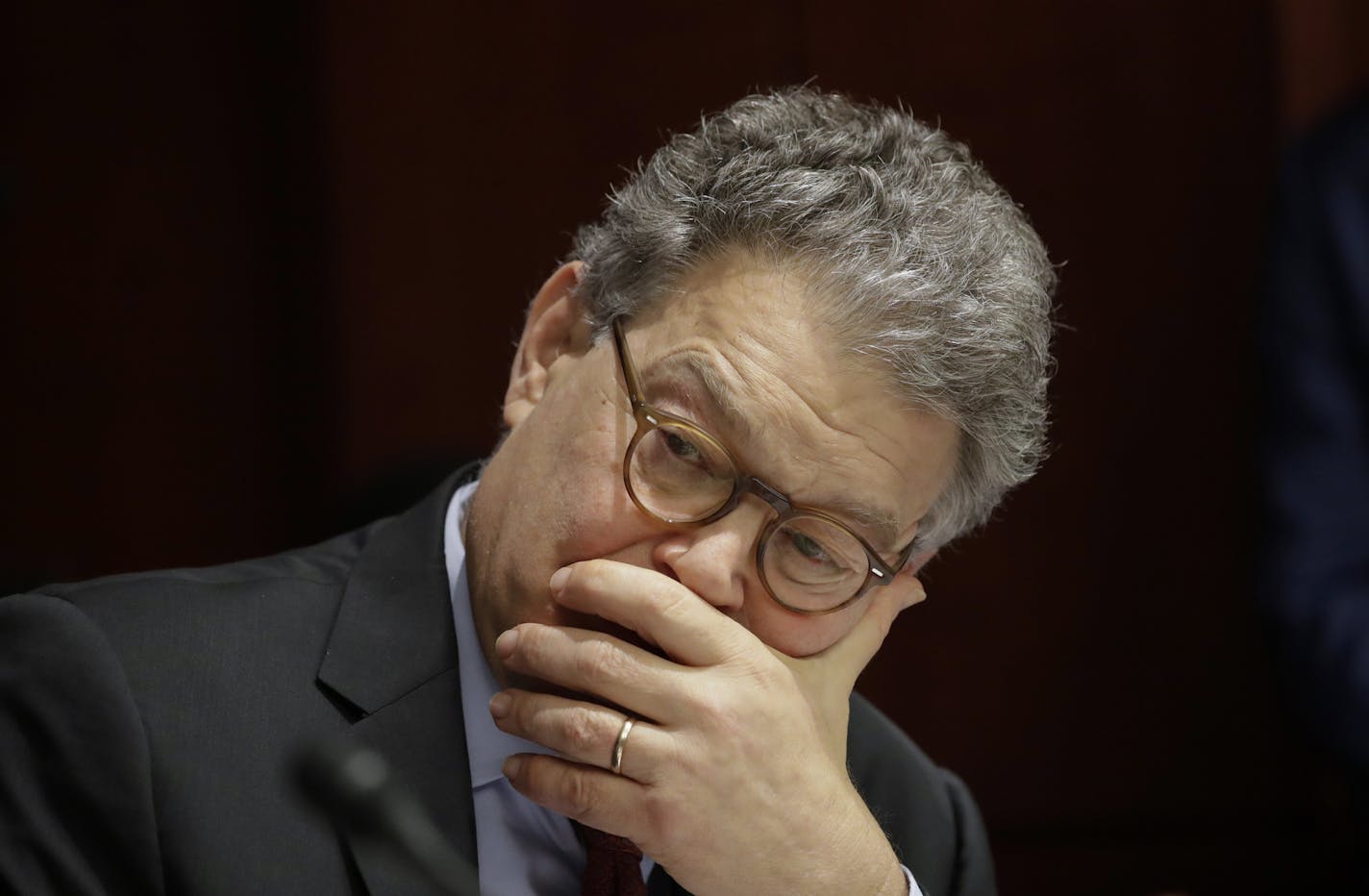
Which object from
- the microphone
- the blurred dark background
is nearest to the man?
the microphone

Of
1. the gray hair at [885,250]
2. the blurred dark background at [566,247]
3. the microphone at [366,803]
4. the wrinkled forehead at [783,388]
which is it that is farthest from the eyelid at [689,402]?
the blurred dark background at [566,247]

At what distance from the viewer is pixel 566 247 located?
3.29 meters

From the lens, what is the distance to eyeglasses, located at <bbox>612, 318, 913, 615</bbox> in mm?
1506

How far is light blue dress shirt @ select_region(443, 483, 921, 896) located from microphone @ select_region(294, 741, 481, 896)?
0.52 metres

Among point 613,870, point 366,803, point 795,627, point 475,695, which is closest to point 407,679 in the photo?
point 475,695

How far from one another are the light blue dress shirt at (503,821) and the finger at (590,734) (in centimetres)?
12

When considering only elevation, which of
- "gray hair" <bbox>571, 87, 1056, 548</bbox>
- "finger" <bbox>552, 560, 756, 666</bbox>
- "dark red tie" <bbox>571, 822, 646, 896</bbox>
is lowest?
"dark red tie" <bbox>571, 822, 646, 896</bbox>

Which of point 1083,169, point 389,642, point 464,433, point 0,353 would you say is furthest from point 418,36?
point 389,642

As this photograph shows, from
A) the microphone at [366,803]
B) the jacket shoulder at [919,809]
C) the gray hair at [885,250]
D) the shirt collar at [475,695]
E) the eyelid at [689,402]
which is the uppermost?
the gray hair at [885,250]

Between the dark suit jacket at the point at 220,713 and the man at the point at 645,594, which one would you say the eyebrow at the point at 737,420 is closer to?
the man at the point at 645,594

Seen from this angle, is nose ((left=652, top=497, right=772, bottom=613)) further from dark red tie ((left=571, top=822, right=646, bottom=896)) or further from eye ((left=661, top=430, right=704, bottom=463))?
dark red tie ((left=571, top=822, right=646, bottom=896))

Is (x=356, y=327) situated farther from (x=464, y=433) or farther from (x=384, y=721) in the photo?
(x=384, y=721)

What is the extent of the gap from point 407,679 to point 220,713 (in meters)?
0.19

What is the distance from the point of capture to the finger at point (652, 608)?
1427 millimetres
